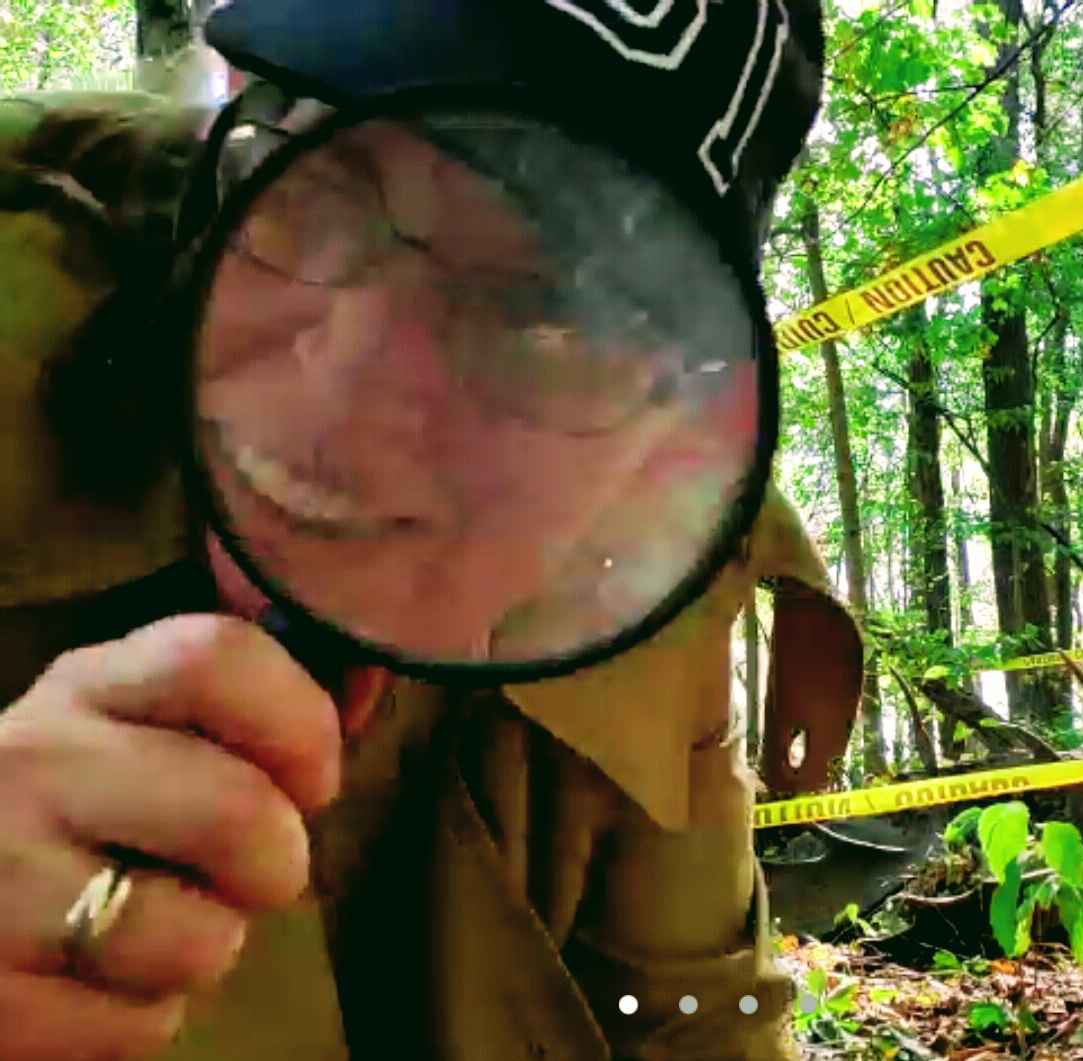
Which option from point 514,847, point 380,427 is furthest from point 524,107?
point 514,847

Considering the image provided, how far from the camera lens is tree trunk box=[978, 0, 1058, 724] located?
11969 mm

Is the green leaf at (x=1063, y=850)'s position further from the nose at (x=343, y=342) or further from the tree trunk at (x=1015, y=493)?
the tree trunk at (x=1015, y=493)

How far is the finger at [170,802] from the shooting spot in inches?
31.3

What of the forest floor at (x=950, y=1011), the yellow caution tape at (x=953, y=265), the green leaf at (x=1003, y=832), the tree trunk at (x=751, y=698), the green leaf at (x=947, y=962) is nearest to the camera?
the tree trunk at (x=751, y=698)

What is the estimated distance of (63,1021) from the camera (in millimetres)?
787

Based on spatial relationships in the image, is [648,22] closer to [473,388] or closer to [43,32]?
[473,388]

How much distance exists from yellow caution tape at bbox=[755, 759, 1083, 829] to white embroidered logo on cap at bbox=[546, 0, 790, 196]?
13.2 ft

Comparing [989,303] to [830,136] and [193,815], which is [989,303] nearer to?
[830,136]

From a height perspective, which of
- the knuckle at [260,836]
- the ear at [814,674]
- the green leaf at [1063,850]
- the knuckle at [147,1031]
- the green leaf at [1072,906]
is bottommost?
the knuckle at [147,1031]

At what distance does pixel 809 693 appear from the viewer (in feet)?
6.33

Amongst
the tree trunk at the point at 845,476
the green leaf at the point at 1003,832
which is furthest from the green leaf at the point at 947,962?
the tree trunk at the point at 845,476

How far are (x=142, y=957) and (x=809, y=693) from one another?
1280mm

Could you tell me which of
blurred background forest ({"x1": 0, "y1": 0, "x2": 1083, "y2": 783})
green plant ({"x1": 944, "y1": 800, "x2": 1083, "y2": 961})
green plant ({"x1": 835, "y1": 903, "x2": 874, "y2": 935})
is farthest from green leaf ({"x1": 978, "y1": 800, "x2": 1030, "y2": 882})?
green plant ({"x1": 835, "y1": 903, "x2": 874, "y2": 935})

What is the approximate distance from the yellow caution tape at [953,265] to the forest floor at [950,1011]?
1997mm
